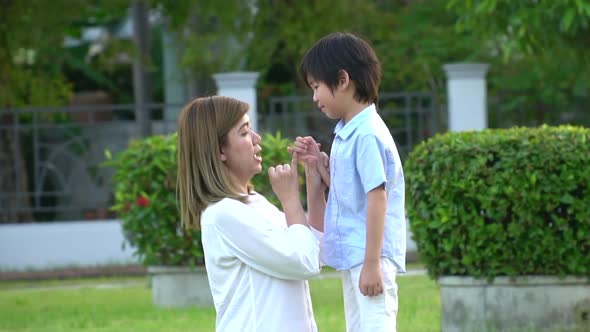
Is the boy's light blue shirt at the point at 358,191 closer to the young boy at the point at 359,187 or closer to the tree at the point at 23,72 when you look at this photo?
the young boy at the point at 359,187

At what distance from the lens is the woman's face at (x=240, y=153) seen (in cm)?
369

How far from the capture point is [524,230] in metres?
6.30

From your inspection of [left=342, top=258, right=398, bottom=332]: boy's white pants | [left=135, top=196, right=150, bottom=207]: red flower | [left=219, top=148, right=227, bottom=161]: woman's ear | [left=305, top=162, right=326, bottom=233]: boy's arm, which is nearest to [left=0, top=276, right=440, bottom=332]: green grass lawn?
[left=135, top=196, right=150, bottom=207]: red flower

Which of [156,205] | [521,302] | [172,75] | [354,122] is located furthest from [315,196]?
[172,75]

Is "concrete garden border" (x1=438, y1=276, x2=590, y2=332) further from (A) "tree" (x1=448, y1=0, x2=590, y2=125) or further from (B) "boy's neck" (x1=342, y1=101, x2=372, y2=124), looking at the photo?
(B) "boy's neck" (x1=342, y1=101, x2=372, y2=124)

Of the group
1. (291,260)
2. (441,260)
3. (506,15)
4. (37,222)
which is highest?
(506,15)

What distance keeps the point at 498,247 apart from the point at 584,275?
0.54m

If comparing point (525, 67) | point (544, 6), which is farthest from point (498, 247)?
point (525, 67)

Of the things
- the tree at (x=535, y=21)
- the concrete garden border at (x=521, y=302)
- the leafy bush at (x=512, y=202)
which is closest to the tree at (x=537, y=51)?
the tree at (x=535, y=21)

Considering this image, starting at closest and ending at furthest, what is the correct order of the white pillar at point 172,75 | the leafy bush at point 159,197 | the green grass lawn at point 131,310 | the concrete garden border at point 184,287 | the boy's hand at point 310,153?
the boy's hand at point 310,153 < the green grass lawn at point 131,310 < the leafy bush at point 159,197 < the concrete garden border at point 184,287 < the white pillar at point 172,75

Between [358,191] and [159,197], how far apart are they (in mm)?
5165

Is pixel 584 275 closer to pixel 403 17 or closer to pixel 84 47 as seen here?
pixel 403 17

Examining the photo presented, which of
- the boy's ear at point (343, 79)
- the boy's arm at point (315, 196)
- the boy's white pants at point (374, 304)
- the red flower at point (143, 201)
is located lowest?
the red flower at point (143, 201)

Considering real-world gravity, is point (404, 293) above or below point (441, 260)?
below
